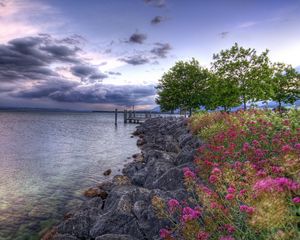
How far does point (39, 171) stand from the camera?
18.4 m

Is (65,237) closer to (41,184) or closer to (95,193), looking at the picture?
(95,193)

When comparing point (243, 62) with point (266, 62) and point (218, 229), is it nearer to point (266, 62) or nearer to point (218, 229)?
point (266, 62)

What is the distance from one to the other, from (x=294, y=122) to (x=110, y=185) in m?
9.33

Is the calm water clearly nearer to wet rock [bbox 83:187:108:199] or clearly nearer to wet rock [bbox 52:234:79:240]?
wet rock [bbox 83:187:108:199]

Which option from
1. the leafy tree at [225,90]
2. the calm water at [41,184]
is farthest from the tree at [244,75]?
the calm water at [41,184]

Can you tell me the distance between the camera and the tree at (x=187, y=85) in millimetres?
54219

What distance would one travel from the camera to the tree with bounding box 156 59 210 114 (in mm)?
54219

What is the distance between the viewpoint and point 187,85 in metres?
54.6

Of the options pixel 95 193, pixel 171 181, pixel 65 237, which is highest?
pixel 171 181

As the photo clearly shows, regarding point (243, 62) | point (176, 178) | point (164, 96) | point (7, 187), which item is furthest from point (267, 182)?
point (164, 96)

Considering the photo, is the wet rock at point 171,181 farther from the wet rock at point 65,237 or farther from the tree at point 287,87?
the tree at point 287,87

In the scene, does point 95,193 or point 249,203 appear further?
point 95,193

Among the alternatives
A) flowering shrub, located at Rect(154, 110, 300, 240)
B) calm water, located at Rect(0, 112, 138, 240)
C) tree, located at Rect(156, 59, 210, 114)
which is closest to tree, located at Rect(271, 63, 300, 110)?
tree, located at Rect(156, 59, 210, 114)

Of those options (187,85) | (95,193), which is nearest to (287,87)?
(187,85)
